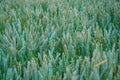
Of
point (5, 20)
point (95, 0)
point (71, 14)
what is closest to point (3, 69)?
point (5, 20)

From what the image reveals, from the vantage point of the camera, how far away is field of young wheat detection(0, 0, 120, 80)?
178 centimetres

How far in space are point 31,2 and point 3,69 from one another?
1790 millimetres

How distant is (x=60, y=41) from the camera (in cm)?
238

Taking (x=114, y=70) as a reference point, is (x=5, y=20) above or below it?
above

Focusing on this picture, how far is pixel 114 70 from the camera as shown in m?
1.80

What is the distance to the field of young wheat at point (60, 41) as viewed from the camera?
178 centimetres

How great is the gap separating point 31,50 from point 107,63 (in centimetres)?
65

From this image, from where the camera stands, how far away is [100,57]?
190 cm

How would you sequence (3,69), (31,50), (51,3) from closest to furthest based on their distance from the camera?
(3,69) < (31,50) < (51,3)

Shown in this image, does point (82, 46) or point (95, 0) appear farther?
point (95, 0)

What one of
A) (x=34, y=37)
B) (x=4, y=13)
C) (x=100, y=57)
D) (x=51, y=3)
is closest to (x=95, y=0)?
(x=51, y=3)

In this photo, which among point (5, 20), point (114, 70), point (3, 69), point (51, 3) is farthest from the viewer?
point (51, 3)

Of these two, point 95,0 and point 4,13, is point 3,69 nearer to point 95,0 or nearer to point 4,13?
point 4,13

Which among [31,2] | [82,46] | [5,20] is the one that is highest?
[31,2]
